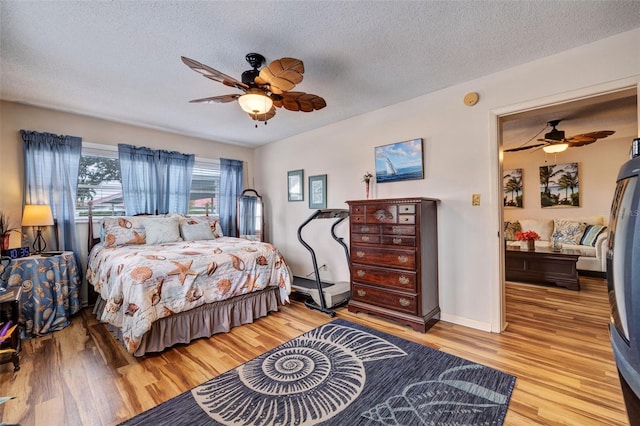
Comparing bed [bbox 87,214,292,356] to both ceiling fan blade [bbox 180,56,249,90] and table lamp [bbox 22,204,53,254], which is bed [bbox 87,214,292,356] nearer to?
table lamp [bbox 22,204,53,254]

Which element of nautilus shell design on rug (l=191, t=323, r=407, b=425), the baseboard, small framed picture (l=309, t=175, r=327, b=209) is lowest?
nautilus shell design on rug (l=191, t=323, r=407, b=425)

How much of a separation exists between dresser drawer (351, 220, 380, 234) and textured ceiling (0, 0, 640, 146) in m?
1.39

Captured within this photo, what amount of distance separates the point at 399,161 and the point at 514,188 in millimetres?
4046

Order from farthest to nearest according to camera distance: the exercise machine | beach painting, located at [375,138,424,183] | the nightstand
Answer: the exercise machine
beach painting, located at [375,138,424,183]
the nightstand

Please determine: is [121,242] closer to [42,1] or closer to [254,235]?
[254,235]

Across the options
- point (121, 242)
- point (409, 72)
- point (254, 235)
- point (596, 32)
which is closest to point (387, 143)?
point (409, 72)

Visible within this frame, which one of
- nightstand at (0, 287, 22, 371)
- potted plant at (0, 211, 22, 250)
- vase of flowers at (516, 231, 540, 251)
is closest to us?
nightstand at (0, 287, 22, 371)

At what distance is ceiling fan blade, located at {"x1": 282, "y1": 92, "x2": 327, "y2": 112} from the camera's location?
227 cm

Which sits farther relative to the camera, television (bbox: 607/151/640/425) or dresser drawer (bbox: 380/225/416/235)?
dresser drawer (bbox: 380/225/416/235)

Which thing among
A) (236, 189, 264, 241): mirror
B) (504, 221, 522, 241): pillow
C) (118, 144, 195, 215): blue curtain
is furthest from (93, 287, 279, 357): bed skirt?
(504, 221, 522, 241): pillow

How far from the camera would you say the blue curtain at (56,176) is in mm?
3115

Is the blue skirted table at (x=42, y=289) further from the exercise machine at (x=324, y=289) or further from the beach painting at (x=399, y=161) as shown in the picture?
the beach painting at (x=399, y=161)

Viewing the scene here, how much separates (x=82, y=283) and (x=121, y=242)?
801 millimetres

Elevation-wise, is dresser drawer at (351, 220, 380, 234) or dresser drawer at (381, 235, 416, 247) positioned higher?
dresser drawer at (351, 220, 380, 234)
